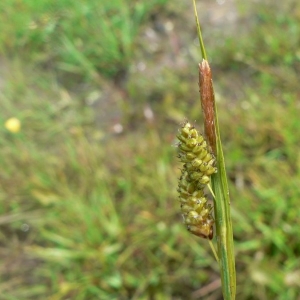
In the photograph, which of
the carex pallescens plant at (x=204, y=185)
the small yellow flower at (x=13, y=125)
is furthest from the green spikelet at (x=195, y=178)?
the small yellow flower at (x=13, y=125)

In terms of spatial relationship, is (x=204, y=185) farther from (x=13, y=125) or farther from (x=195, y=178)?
(x=13, y=125)

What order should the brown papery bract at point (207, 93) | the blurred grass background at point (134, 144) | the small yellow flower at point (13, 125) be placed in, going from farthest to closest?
the small yellow flower at point (13, 125), the blurred grass background at point (134, 144), the brown papery bract at point (207, 93)

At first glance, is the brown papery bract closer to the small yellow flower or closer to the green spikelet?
the green spikelet

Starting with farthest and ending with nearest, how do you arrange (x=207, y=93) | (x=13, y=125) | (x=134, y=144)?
(x=13, y=125)
(x=134, y=144)
(x=207, y=93)

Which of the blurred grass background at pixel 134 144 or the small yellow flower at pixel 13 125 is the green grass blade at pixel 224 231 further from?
the small yellow flower at pixel 13 125

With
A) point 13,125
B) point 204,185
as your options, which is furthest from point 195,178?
point 13,125

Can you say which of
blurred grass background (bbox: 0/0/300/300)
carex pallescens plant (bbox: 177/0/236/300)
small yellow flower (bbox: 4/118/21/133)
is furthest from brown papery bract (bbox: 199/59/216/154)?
small yellow flower (bbox: 4/118/21/133)
